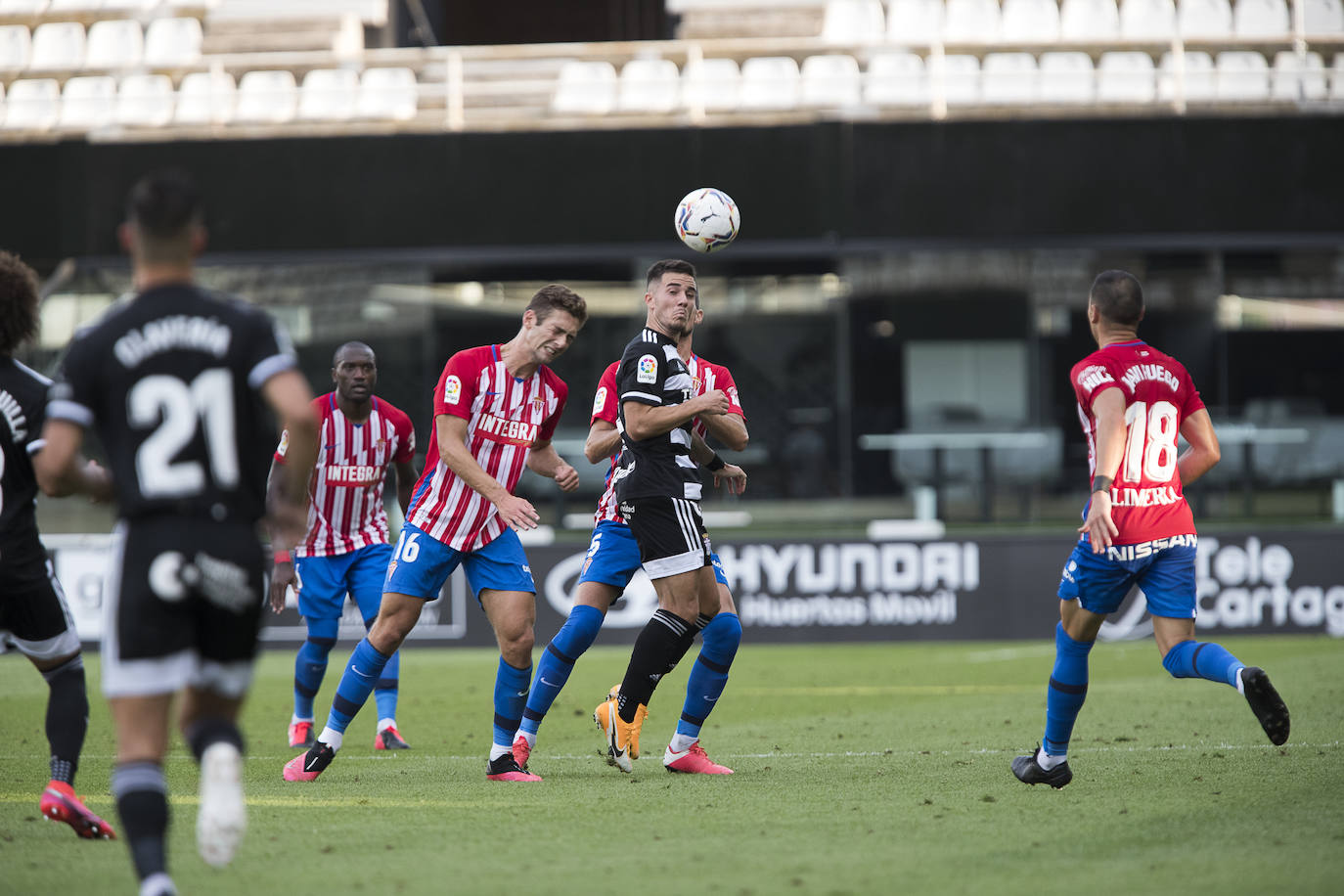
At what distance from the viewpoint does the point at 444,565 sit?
6.25 m

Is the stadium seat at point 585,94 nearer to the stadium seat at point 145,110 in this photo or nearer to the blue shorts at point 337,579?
the stadium seat at point 145,110

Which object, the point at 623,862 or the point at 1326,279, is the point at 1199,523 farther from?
the point at 623,862

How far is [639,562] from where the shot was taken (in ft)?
21.1

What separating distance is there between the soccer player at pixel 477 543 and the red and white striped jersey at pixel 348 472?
4.76 feet

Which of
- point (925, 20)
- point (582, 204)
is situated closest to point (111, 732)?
point (582, 204)

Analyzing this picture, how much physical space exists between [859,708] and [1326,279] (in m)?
11.0

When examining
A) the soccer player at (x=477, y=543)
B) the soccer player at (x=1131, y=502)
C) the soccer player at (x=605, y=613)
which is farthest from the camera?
the soccer player at (x=605, y=613)

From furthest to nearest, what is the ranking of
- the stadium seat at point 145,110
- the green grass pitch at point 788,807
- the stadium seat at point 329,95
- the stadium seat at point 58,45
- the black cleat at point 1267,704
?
the stadium seat at point 58,45
the stadium seat at point 329,95
the stadium seat at point 145,110
the black cleat at point 1267,704
the green grass pitch at point 788,807

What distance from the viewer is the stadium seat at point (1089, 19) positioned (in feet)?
62.3

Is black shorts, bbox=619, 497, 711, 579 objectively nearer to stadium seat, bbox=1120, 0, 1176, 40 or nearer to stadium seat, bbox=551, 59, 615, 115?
stadium seat, bbox=551, 59, 615, 115

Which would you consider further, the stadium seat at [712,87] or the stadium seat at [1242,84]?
the stadium seat at [712,87]

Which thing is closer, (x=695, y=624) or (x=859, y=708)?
(x=695, y=624)

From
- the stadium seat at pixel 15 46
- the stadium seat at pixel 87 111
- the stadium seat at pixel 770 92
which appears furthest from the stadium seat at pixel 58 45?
the stadium seat at pixel 770 92

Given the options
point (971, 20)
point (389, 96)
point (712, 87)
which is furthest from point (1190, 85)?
point (389, 96)
